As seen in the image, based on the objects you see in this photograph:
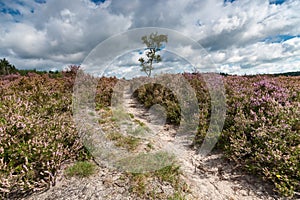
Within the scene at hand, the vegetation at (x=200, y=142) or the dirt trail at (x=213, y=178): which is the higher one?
the vegetation at (x=200, y=142)

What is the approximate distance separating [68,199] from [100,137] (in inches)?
85.9

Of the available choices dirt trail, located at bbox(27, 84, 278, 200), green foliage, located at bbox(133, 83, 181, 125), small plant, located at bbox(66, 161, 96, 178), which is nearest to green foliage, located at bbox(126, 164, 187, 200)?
dirt trail, located at bbox(27, 84, 278, 200)

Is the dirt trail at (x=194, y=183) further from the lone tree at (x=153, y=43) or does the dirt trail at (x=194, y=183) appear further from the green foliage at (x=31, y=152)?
the lone tree at (x=153, y=43)

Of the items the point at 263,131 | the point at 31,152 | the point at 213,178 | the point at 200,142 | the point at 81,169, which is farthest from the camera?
the point at 200,142

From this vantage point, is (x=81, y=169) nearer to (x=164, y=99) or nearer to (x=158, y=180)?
(x=158, y=180)

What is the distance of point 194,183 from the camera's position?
11.6 feet

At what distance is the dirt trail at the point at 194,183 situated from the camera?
2.98 meters

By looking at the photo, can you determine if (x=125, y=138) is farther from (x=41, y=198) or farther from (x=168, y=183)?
(x=41, y=198)

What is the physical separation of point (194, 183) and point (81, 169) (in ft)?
7.28

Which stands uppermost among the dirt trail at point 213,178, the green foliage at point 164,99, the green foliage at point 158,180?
the green foliage at point 164,99

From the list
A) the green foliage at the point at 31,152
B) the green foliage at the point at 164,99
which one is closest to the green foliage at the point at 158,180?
the green foliage at the point at 31,152

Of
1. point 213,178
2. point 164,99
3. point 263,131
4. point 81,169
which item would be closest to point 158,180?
point 213,178

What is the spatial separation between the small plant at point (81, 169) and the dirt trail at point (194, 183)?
115 millimetres

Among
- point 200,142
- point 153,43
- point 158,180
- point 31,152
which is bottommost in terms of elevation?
point 158,180
